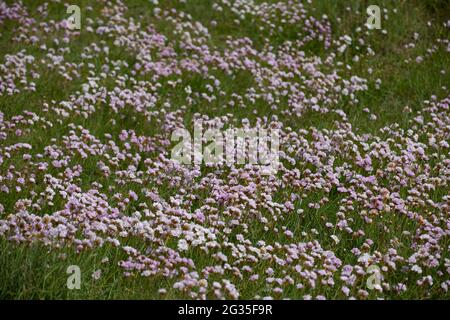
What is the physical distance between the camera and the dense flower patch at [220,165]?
20.5 feet

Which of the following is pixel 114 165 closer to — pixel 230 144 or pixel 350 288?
pixel 230 144

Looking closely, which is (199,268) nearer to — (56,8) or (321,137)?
(321,137)

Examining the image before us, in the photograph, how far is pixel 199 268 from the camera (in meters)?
6.17

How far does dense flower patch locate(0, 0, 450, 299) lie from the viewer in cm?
626

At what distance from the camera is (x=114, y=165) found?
819cm

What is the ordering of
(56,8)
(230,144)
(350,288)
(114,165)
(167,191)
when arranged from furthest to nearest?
(56,8) → (230,144) → (114,165) → (167,191) → (350,288)

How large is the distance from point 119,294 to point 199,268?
88 cm

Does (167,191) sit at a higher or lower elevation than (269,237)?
higher

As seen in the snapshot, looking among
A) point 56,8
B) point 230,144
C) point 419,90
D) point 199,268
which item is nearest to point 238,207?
point 199,268

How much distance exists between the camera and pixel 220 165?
26.9 ft

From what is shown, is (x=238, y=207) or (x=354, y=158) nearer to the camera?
(x=238, y=207)
